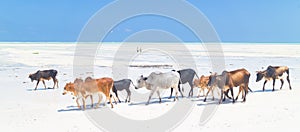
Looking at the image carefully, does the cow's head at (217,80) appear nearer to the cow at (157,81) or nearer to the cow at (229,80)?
the cow at (229,80)

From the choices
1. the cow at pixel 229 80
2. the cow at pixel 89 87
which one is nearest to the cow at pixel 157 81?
the cow at pixel 229 80

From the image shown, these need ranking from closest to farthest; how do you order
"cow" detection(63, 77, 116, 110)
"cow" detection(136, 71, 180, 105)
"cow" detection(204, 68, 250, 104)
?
"cow" detection(63, 77, 116, 110) < "cow" detection(204, 68, 250, 104) < "cow" detection(136, 71, 180, 105)

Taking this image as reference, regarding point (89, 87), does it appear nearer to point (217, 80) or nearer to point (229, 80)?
point (217, 80)

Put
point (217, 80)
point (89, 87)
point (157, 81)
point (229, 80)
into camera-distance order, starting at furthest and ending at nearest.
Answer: point (157, 81) < point (217, 80) < point (229, 80) < point (89, 87)

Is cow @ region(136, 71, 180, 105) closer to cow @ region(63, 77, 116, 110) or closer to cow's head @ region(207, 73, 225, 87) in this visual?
cow's head @ region(207, 73, 225, 87)

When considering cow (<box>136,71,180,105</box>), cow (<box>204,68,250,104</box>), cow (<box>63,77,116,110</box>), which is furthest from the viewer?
cow (<box>136,71,180,105</box>)

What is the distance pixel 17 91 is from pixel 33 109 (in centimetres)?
480

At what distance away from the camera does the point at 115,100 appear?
1358 centimetres

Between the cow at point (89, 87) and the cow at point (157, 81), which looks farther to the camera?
the cow at point (157, 81)

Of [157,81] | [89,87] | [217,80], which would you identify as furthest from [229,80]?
[89,87]

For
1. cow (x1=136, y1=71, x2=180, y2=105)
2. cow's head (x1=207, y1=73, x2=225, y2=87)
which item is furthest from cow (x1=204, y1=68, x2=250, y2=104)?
cow (x1=136, y1=71, x2=180, y2=105)

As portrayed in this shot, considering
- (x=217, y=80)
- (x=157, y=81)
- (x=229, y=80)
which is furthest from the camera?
(x=157, y=81)

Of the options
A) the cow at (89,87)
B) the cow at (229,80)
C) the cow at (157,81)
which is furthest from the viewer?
the cow at (157,81)

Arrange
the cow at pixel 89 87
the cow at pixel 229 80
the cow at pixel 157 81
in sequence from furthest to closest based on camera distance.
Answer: the cow at pixel 157 81 < the cow at pixel 229 80 < the cow at pixel 89 87
